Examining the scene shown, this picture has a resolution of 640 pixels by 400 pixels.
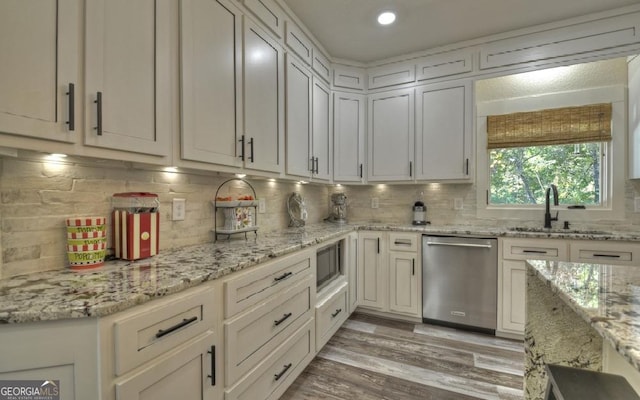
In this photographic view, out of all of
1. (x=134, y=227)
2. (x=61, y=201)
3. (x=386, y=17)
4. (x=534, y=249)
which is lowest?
(x=534, y=249)

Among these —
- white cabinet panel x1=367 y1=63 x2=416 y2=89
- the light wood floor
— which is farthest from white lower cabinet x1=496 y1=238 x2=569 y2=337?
white cabinet panel x1=367 y1=63 x2=416 y2=89

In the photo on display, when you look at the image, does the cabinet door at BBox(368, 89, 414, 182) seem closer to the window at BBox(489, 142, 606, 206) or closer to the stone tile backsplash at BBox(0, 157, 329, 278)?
the window at BBox(489, 142, 606, 206)

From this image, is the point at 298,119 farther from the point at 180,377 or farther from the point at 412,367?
the point at 412,367

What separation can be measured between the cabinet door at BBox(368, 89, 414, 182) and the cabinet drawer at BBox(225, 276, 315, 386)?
68.8 inches

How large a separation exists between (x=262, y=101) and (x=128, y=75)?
36.8 inches

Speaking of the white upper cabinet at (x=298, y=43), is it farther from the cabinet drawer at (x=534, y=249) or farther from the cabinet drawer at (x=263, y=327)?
the cabinet drawer at (x=534, y=249)

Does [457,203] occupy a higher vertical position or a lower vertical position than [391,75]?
lower

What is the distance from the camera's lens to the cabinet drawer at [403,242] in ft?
9.29

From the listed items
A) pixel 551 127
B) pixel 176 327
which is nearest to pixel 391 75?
pixel 551 127

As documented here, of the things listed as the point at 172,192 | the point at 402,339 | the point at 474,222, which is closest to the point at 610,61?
the point at 474,222

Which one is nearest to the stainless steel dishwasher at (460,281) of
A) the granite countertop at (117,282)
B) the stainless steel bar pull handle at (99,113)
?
the granite countertop at (117,282)

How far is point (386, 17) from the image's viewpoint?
2.45m

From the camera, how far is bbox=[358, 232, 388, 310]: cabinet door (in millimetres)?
2967

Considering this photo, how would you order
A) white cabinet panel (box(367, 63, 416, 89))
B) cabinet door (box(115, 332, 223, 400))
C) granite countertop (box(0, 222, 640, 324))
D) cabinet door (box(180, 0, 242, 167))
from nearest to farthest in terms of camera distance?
granite countertop (box(0, 222, 640, 324)) → cabinet door (box(115, 332, 223, 400)) → cabinet door (box(180, 0, 242, 167)) → white cabinet panel (box(367, 63, 416, 89))
